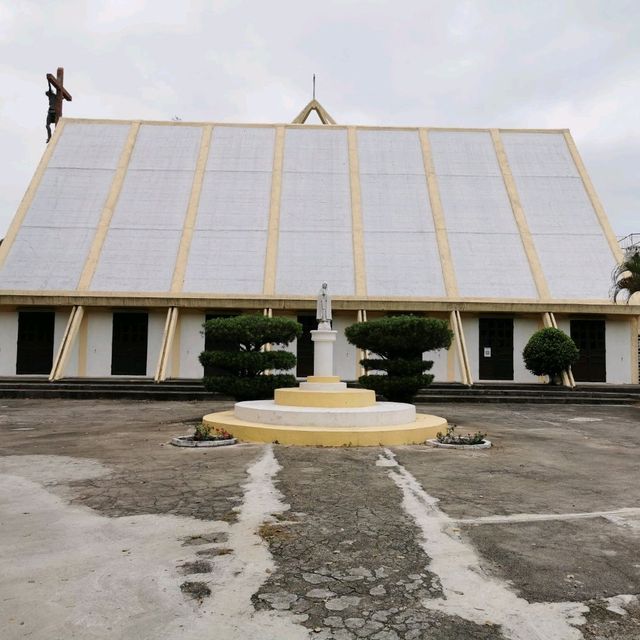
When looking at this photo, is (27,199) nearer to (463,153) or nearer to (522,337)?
(463,153)

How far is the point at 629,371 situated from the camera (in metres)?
18.9

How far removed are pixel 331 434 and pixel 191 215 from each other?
45.8 feet

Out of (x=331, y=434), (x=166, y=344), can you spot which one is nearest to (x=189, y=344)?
(x=166, y=344)

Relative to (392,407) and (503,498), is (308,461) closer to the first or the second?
(503,498)

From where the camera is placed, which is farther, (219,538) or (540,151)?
(540,151)

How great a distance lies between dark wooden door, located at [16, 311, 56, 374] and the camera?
18344 millimetres

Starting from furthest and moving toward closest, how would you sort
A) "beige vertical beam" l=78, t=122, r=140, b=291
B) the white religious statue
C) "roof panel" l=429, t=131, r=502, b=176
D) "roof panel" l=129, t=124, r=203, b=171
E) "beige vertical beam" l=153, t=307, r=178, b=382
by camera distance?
1. "roof panel" l=429, t=131, r=502, b=176
2. "roof panel" l=129, t=124, r=203, b=171
3. "beige vertical beam" l=78, t=122, r=140, b=291
4. "beige vertical beam" l=153, t=307, r=178, b=382
5. the white religious statue

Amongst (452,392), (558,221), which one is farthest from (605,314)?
(452,392)

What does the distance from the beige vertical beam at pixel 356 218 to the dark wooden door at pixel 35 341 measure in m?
9.85

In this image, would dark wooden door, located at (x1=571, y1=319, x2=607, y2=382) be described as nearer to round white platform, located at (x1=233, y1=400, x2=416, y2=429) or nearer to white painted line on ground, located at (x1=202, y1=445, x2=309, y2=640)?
round white platform, located at (x1=233, y1=400, x2=416, y2=429)

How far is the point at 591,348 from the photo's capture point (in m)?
18.8

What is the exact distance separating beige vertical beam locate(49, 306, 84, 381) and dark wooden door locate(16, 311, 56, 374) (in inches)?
58.1

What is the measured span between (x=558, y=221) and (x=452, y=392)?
28.0 ft

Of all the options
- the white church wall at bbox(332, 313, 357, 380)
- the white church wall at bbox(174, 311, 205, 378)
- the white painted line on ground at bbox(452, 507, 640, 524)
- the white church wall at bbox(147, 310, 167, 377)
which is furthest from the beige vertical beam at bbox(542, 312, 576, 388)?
the white painted line on ground at bbox(452, 507, 640, 524)
